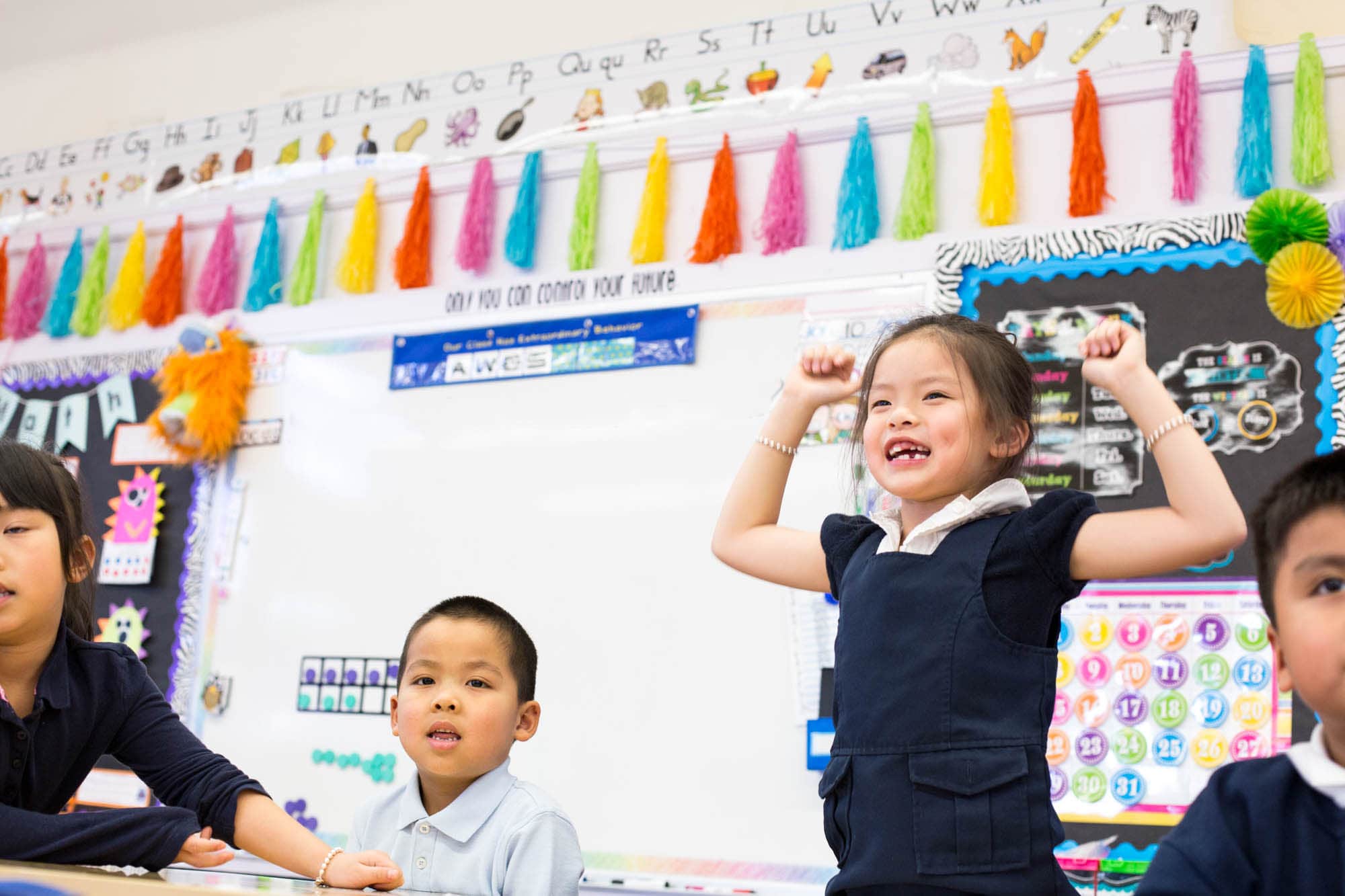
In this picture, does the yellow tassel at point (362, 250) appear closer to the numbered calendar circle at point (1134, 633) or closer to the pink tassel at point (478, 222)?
the pink tassel at point (478, 222)

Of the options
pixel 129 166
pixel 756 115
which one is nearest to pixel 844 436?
pixel 756 115

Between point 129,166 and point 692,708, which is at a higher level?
point 129,166

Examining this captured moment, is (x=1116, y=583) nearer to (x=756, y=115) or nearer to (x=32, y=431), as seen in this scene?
(x=756, y=115)

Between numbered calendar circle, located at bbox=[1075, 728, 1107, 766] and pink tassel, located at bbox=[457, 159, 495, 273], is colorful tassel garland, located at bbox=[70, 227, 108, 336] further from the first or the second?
numbered calendar circle, located at bbox=[1075, 728, 1107, 766]

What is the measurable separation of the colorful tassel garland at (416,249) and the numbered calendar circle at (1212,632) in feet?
5.21

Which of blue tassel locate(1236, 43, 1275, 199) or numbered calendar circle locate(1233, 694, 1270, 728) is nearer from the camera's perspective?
numbered calendar circle locate(1233, 694, 1270, 728)

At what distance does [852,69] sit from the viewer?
7.77 feet

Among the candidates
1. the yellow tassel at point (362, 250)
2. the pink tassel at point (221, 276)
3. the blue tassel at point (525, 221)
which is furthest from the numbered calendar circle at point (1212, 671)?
the pink tassel at point (221, 276)

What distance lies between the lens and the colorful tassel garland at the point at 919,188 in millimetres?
2225

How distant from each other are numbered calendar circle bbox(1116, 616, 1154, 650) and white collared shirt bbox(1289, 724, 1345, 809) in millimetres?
1187

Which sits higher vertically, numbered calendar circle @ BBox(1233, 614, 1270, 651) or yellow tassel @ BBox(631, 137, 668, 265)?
yellow tassel @ BBox(631, 137, 668, 265)

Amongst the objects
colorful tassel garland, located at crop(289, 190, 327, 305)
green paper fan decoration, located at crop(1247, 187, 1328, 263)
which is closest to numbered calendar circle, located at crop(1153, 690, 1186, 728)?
green paper fan decoration, located at crop(1247, 187, 1328, 263)

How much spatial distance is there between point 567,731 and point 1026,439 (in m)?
1.33

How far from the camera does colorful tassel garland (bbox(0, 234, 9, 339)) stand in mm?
3064
